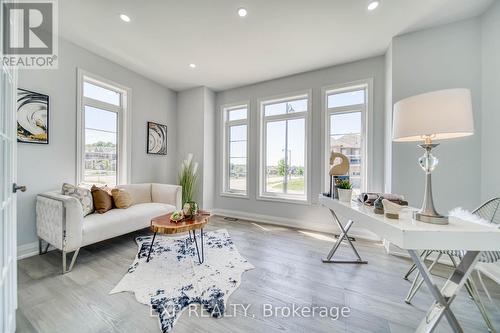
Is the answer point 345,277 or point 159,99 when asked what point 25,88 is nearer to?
point 159,99

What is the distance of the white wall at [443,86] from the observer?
2.24 m

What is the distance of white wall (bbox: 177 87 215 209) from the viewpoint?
4230mm

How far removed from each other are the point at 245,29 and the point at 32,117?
287 centimetres

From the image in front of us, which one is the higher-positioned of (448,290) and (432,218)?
(432,218)

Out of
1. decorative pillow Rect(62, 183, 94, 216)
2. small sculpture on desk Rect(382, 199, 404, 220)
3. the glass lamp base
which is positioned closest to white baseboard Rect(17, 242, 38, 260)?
decorative pillow Rect(62, 183, 94, 216)

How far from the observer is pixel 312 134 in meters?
3.50

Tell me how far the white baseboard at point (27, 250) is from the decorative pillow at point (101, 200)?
2.45 feet

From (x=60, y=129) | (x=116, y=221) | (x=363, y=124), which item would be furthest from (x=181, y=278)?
(x=363, y=124)

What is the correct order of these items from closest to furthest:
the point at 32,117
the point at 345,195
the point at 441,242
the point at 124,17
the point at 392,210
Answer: the point at 441,242
the point at 392,210
the point at 345,195
the point at 124,17
the point at 32,117

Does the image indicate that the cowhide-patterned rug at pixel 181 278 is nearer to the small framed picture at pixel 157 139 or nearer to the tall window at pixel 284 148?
the tall window at pixel 284 148

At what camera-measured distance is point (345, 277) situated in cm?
199

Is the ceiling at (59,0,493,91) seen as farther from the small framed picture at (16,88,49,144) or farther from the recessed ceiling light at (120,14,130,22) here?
the small framed picture at (16,88,49,144)

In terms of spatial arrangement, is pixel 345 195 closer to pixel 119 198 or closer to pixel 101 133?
pixel 119 198

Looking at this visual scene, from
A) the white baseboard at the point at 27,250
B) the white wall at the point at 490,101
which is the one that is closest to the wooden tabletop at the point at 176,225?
the white baseboard at the point at 27,250
